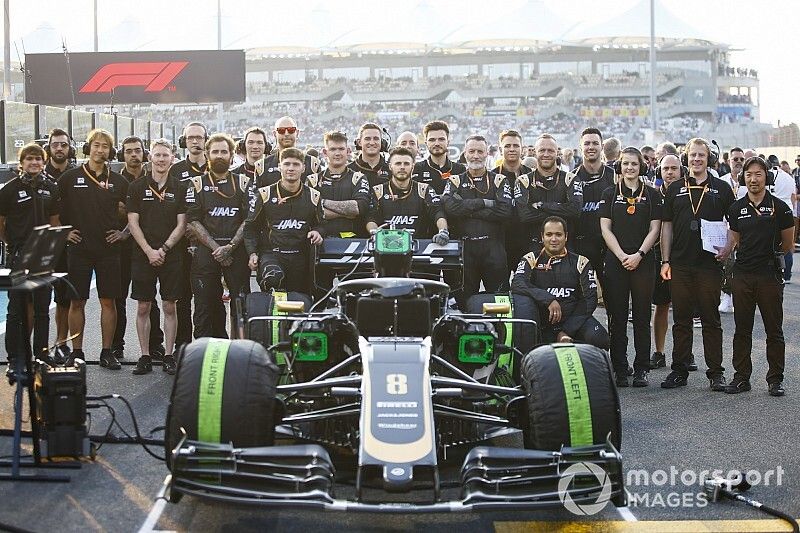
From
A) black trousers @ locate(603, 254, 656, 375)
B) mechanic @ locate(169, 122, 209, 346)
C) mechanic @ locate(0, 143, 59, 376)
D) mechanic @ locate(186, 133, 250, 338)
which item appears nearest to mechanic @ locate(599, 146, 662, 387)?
black trousers @ locate(603, 254, 656, 375)

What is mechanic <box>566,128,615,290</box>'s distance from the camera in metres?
9.35

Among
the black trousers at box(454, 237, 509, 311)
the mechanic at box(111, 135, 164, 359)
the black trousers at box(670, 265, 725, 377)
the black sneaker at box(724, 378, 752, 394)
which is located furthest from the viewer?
the mechanic at box(111, 135, 164, 359)

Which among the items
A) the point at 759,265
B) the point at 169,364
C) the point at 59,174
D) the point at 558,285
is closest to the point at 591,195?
the point at 558,285

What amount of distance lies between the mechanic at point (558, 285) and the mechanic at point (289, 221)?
5.46ft

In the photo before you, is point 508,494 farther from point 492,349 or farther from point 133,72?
point 133,72

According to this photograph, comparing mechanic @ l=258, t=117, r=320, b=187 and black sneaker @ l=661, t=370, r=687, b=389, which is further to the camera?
mechanic @ l=258, t=117, r=320, b=187

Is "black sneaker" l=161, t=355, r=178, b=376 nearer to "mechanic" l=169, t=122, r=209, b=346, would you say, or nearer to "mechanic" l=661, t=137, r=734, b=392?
"mechanic" l=169, t=122, r=209, b=346

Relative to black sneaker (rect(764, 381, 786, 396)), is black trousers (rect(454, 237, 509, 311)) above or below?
above

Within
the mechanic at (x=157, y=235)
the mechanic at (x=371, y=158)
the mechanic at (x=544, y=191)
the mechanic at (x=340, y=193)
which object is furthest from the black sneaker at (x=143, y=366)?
the mechanic at (x=544, y=191)

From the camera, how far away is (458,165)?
1038 cm

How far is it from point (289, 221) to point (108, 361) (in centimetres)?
206

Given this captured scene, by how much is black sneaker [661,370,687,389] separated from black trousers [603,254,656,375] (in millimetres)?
196

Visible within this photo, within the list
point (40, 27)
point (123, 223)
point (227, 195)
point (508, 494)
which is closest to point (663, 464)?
point (508, 494)

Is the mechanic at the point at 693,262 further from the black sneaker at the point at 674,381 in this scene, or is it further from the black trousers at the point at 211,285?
the black trousers at the point at 211,285
